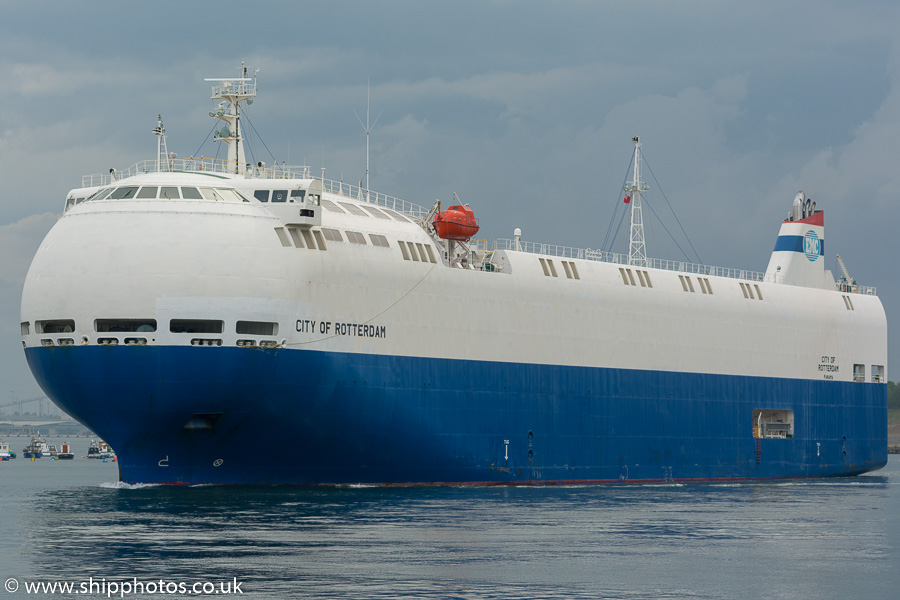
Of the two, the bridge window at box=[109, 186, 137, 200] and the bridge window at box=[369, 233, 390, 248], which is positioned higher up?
the bridge window at box=[109, 186, 137, 200]

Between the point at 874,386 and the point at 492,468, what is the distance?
113 ft

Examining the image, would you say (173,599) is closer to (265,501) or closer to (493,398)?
(265,501)

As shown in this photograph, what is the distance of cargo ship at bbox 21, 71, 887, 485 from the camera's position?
49844 mm

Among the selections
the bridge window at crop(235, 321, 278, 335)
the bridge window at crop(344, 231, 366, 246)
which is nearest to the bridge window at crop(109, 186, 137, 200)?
the bridge window at crop(235, 321, 278, 335)

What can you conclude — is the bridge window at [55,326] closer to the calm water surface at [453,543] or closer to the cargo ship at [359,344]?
the cargo ship at [359,344]

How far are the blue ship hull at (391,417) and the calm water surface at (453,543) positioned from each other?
148cm

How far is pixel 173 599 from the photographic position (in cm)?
2738

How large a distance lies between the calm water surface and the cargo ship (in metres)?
2.46

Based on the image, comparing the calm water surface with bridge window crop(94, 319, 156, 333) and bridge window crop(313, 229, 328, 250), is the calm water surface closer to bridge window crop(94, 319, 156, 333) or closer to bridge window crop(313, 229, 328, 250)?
bridge window crop(94, 319, 156, 333)

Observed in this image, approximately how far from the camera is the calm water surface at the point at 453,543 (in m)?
30.2

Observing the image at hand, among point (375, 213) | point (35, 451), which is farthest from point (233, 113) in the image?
point (35, 451)

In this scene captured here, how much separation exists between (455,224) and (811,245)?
31618 mm

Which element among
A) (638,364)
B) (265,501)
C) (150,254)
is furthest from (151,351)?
(638,364)

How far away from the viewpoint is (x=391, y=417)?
2167 inches
